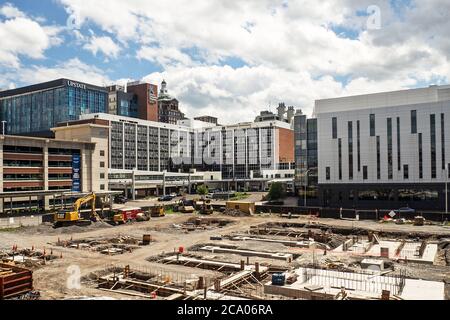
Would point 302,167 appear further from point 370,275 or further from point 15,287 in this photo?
point 15,287

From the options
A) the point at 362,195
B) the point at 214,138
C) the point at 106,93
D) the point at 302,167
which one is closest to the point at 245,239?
the point at 362,195

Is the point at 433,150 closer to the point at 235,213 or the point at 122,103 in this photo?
the point at 235,213

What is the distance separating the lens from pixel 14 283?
2555 cm

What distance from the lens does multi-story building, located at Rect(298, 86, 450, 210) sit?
72.9 m

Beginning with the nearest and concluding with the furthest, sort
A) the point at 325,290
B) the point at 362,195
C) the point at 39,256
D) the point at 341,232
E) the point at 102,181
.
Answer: the point at 325,290 → the point at 39,256 → the point at 341,232 → the point at 362,195 → the point at 102,181

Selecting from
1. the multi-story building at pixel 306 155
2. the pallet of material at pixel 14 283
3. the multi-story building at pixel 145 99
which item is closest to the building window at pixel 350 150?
the multi-story building at pixel 306 155

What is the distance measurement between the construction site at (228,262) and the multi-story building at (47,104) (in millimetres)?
109192

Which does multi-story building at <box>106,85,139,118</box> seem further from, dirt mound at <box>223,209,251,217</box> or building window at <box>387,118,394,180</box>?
building window at <box>387,118,394,180</box>

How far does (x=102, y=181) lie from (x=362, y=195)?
53885 millimetres

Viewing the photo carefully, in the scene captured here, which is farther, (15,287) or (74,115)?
(74,115)

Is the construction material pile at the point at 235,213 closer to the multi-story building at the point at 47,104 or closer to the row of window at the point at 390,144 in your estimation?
the row of window at the point at 390,144

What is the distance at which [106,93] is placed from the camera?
174 meters
